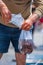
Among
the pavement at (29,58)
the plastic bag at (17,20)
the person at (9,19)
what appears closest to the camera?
the person at (9,19)


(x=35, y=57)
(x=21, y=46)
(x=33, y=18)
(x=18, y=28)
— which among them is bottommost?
(x=35, y=57)

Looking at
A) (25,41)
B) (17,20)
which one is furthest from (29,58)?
(17,20)

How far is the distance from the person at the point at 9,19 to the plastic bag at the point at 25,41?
4cm

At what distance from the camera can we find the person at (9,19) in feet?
4.49

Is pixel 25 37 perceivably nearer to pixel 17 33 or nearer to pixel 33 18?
pixel 17 33

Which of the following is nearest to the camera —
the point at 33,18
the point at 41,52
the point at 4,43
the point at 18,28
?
the point at 33,18

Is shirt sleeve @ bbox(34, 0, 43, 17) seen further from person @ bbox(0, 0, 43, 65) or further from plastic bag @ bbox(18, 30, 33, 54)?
plastic bag @ bbox(18, 30, 33, 54)

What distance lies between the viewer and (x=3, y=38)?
1.63m

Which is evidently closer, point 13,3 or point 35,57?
point 13,3

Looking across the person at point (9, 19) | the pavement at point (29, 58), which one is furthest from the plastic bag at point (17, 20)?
the pavement at point (29, 58)

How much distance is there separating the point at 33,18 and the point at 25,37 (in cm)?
20

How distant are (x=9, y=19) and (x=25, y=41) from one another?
0.77 ft

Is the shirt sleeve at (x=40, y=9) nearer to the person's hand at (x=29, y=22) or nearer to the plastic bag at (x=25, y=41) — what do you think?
the person's hand at (x=29, y=22)

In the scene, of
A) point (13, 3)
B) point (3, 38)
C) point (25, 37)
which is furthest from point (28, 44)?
point (13, 3)
